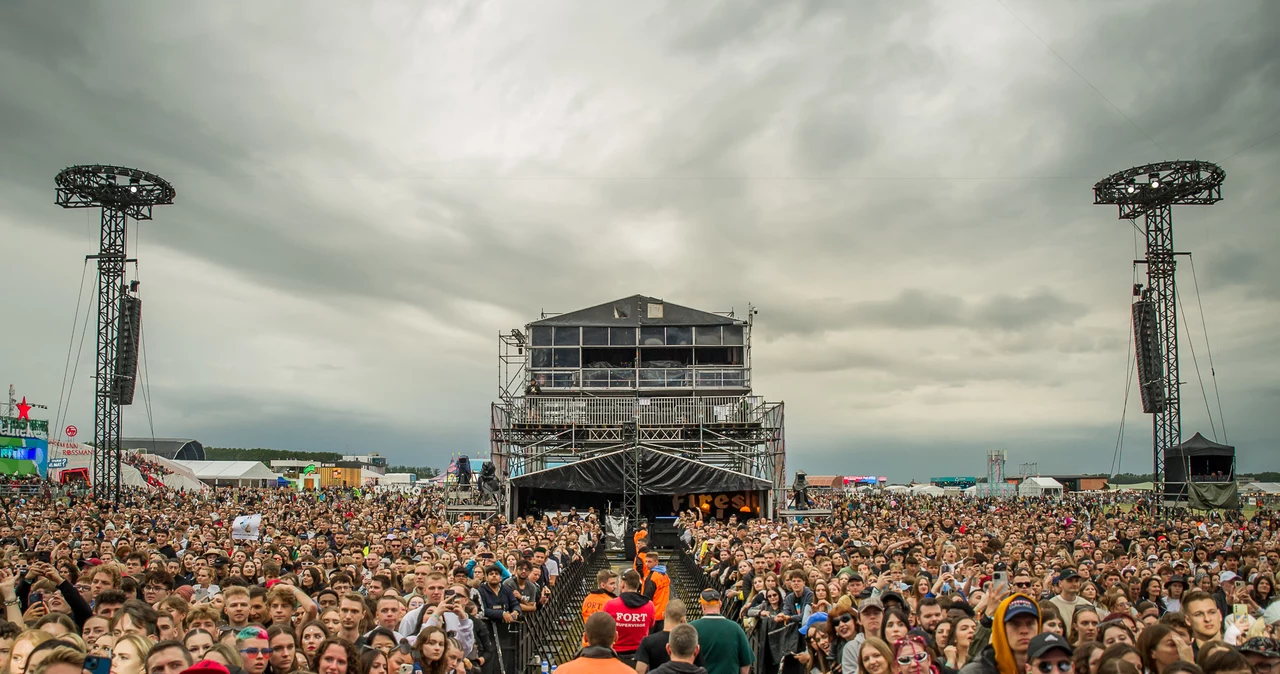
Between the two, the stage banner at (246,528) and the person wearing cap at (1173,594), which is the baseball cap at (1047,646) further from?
the stage banner at (246,528)

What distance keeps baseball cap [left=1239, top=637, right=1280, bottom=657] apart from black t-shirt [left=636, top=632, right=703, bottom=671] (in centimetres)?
398

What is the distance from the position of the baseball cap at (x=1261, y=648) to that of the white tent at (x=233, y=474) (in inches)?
3020

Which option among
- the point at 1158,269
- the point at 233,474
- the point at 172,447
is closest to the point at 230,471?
the point at 233,474

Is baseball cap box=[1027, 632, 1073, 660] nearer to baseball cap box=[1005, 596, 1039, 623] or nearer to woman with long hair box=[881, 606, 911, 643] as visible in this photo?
baseball cap box=[1005, 596, 1039, 623]

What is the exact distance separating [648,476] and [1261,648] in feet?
93.0

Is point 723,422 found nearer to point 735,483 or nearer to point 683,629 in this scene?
point 735,483

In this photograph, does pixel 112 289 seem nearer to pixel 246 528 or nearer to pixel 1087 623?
pixel 246 528

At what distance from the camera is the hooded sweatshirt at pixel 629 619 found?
30.3 ft

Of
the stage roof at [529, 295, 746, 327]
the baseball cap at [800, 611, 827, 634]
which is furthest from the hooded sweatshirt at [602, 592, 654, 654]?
the stage roof at [529, 295, 746, 327]

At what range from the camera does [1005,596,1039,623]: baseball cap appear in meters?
5.66

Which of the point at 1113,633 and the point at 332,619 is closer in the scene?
the point at 1113,633

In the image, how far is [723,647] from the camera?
7.67 m

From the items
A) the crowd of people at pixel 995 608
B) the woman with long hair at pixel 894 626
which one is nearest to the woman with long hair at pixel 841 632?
the crowd of people at pixel 995 608

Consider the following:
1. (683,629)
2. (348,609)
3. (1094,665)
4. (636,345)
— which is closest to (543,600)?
(348,609)
